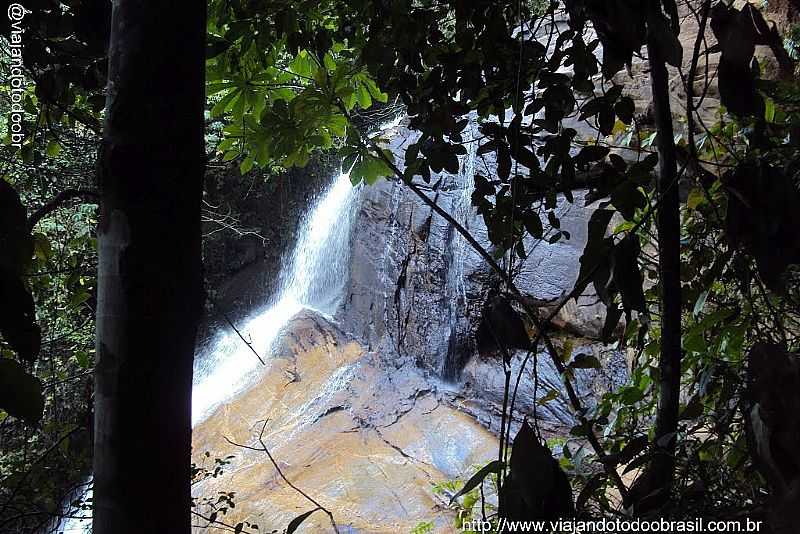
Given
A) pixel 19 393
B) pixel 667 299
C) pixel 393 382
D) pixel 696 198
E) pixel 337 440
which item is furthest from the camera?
pixel 393 382

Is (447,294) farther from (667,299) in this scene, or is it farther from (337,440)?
(667,299)

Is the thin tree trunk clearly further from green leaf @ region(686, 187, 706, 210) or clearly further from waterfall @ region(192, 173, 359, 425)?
waterfall @ region(192, 173, 359, 425)

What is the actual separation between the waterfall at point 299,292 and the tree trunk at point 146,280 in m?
5.96

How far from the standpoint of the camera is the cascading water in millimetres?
6891

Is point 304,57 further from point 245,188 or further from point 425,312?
point 245,188

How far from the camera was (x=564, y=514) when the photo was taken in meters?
0.69

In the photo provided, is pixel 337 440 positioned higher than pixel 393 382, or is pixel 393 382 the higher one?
pixel 393 382

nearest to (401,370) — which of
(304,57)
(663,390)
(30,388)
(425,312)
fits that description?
(425,312)

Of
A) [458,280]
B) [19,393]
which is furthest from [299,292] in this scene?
[19,393]

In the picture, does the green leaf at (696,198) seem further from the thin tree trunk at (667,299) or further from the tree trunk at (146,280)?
the tree trunk at (146,280)

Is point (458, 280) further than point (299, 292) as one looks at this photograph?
No

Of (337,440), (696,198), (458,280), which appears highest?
(696,198)

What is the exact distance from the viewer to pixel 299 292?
789 centimetres

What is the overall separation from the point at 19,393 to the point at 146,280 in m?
0.16
